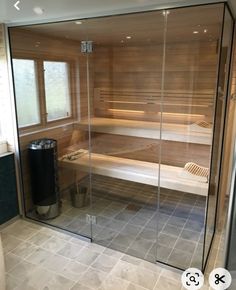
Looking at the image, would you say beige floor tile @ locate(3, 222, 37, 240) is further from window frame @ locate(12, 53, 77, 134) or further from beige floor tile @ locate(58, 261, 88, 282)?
window frame @ locate(12, 53, 77, 134)

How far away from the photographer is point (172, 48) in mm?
3045

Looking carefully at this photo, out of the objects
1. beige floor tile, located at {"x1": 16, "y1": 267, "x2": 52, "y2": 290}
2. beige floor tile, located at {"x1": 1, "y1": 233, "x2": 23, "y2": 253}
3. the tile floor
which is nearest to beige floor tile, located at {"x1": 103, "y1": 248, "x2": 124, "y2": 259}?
the tile floor

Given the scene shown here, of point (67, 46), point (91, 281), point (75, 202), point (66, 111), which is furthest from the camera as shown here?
point (66, 111)

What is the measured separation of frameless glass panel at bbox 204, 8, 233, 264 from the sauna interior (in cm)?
2

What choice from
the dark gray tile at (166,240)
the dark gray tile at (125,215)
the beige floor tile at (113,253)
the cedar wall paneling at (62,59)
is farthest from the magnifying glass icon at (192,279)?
the cedar wall paneling at (62,59)

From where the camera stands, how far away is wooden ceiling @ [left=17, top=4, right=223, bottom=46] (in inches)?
79.9

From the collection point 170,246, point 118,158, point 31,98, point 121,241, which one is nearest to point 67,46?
point 31,98

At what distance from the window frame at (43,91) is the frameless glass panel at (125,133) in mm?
251

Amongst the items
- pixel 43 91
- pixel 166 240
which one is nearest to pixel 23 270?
pixel 166 240

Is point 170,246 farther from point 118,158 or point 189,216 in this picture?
point 118,158

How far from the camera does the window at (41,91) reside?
2904 mm

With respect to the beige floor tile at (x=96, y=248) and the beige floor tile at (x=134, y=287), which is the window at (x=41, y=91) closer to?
the beige floor tile at (x=96, y=248)

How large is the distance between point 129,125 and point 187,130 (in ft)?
2.54

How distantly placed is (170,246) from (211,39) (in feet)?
6.67
